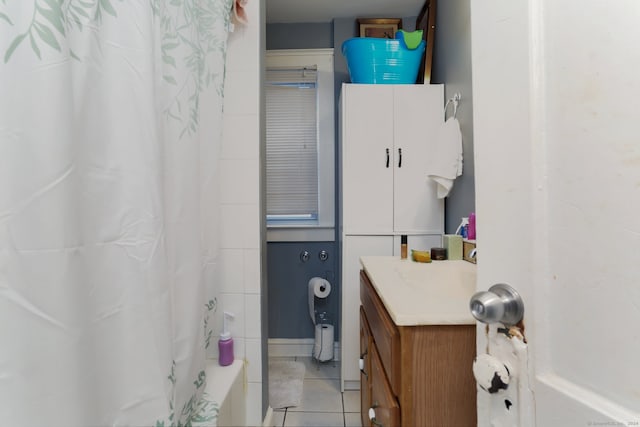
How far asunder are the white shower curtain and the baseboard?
1.52 meters

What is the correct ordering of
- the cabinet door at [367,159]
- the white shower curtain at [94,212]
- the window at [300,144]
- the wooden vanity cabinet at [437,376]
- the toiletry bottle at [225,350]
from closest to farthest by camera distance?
1. the white shower curtain at [94,212]
2. the wooden vanity cabinet at [437,376]
3. the toiletry bottle at [225,350]
4. the cabinet door at [367,159]
5. the window at [300,144]

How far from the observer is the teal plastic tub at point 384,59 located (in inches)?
74.2

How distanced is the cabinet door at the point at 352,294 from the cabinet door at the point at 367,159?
71 millimetres

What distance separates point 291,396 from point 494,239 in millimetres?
1749

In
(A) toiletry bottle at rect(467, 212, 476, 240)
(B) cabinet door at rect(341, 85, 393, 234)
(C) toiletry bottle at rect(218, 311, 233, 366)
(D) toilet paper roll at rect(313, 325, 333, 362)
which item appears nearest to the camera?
(C) toiletry bottle at rect(218, 311, 233, 366)

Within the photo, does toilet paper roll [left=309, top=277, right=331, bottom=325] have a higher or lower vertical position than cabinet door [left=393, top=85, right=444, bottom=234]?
lower

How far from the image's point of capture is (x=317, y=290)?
211 centimetres

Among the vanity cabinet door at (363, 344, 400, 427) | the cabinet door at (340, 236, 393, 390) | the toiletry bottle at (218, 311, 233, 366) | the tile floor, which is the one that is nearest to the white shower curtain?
the toiletry bottle at (218, 311, 233, 366)

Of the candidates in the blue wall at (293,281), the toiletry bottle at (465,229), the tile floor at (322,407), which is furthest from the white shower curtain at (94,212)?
the blue wall at (293,281)

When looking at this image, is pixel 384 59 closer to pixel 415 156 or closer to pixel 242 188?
pixel 415 156

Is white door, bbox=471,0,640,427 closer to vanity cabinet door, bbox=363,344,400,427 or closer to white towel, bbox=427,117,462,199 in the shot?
vanity cabinet door, bbox=363,344,400,427

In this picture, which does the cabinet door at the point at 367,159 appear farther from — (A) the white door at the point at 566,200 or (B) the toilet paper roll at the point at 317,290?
(A) the white door at the point at 566,200

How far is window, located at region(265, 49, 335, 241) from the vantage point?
2.28 m

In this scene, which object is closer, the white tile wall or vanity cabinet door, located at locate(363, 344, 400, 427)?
vanity cabinet door, located at locate(363, 344, 400, 427)
